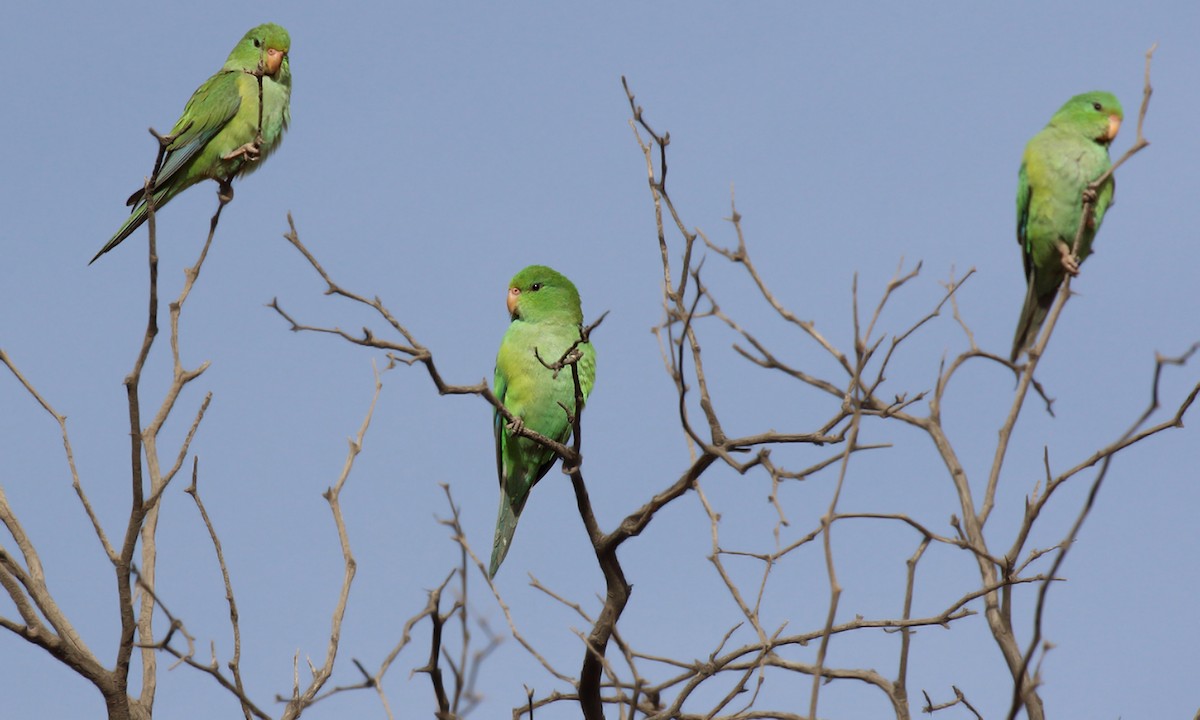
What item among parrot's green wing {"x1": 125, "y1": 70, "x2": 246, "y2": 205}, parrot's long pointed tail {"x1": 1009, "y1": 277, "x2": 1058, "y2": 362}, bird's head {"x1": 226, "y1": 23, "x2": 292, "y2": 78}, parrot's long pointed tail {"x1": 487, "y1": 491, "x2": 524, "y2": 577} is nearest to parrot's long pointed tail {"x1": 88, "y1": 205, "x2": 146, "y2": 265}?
parrot's green wing {"x1": 125, "y1": 70, "x2": 246, "y2": 205}

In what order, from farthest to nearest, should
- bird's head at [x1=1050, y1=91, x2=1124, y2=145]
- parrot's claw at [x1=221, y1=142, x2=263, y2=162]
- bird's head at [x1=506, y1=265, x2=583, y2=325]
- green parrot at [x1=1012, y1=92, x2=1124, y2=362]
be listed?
1. parrot's claw at [x1=221, y1=142, x2=263, y2=162]
2. bird's head at [x1=1050, y1=91, x2=1124, y2=145]
3. green parrot at [x1=1012, y1=92, x2=1124, y2=362]
4. bird's head at [x1=506, y1=265, x2=583, y2=325]

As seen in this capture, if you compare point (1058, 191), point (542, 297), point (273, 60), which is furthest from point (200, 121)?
point (1058, 191)

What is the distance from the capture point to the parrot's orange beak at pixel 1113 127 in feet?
20.1

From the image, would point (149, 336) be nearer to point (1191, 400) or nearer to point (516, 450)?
point (516, 450)

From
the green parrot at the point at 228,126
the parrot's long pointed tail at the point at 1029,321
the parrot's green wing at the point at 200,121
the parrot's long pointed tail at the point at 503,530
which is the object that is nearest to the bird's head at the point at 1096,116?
the parrot's long pointed tail at the point at 1029,321

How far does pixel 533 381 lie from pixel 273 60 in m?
3.01

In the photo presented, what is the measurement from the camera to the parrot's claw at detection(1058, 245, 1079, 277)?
5.64 metres

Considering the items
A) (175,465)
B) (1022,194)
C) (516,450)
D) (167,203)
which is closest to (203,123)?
(167,203)

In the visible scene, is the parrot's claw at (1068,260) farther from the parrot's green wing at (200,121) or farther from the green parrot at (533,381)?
the parrot's green wing at (200,121)

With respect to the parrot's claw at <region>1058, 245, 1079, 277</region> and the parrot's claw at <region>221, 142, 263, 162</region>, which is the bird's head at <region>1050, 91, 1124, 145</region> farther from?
the parrot's claw at <region>221, 142, 263, 162</region>

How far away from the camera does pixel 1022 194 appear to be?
Result: 621 cm

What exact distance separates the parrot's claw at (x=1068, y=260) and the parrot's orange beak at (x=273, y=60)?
15.4 feet

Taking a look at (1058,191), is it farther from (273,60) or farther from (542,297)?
(273,60)

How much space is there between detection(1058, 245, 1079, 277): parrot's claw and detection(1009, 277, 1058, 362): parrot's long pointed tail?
0.30 meters
